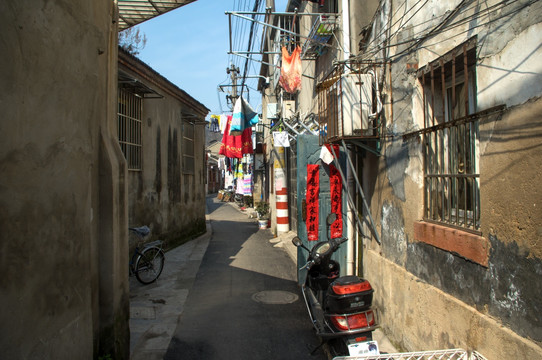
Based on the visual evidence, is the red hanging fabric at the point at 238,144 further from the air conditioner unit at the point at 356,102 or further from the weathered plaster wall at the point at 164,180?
the air conditioner unit at the point at 356,102

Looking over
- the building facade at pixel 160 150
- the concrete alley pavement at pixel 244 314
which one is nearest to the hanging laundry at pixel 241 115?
the building facade at pixel 160 150

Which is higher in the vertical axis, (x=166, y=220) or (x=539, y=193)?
(x=539, y=193)

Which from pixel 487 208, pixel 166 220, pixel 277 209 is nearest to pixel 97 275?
pixel 487 208

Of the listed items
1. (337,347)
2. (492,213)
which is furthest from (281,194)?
(492,213)

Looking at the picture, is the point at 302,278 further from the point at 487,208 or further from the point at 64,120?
the point at 64,120

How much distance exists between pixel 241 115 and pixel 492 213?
1173 centimetres

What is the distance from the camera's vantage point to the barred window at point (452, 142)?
3.74 metres

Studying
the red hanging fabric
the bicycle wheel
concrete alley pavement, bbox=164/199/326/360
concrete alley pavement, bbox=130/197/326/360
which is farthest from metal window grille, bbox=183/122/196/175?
the bicycle wheel

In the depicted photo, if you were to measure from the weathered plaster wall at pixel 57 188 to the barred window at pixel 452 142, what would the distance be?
11.4ft

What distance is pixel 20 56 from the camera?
276 cm

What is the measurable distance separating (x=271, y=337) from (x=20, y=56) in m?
4.41

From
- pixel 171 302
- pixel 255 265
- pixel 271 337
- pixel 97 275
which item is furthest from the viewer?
pixel 255 265

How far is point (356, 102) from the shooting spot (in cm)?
577

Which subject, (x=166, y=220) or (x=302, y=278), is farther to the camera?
(x=166, y=220)
